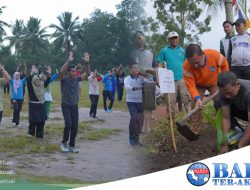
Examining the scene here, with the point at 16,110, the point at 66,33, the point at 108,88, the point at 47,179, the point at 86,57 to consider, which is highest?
the point at 66,33

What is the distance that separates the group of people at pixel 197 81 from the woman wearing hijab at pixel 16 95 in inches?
33.6

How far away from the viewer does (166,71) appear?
10.4ft

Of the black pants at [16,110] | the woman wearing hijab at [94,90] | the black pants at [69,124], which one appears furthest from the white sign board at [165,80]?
the black pants at [16,110]

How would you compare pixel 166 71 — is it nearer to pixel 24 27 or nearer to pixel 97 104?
pixel 97 104

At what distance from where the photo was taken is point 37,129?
11.1 ft

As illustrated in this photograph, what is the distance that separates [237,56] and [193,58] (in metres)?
0.85

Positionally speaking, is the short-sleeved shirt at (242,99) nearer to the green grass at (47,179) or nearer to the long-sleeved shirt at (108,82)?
the long-sleeved shirt at (108,82)

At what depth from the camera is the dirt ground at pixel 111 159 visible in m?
2.93

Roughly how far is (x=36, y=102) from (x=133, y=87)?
5.45 ft

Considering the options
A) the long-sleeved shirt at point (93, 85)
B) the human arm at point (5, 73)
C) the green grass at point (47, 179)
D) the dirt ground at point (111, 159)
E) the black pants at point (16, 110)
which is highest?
the human arm at point (5, 73)

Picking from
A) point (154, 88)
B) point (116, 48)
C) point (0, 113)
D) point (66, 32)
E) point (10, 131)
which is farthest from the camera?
point (0, 113)

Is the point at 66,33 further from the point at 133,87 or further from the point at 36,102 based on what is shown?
the point at 36,102

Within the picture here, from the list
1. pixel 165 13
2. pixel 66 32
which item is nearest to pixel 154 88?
pixel 165 13

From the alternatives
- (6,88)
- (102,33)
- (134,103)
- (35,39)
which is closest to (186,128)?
(134,103)
